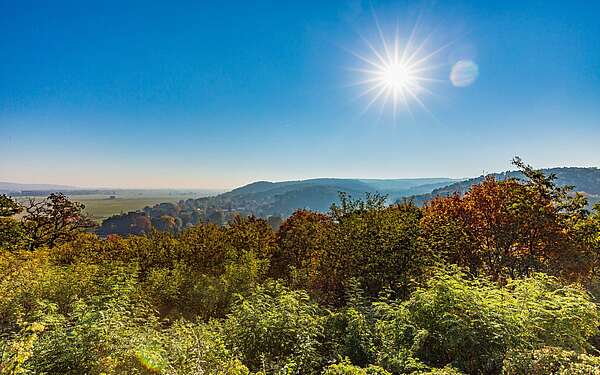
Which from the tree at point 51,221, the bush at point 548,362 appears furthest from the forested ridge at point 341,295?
the tree at point 51,221

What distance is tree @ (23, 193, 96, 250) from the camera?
2519 centimetres

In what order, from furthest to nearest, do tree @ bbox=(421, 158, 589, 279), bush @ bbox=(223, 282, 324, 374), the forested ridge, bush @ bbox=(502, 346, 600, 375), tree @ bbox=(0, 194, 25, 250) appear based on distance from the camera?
tree @ bbox=(0, 194, 25, 250) < tree @ bbox=(421, 158, 589, 279) < bush @ bbox=(223, 282, 324, 374) < the forested ridge < bush @ bbox=(502, 346, 600, 375)

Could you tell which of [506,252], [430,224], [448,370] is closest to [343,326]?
[448,370]

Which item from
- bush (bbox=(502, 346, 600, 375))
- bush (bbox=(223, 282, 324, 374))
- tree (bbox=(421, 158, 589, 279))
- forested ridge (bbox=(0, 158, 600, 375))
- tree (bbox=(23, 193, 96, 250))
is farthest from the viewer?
tree (bbox=(23, 193, 96, 250))

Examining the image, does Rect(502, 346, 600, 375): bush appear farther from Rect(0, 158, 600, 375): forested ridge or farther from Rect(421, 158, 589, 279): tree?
Rect(421, 158, 589, 279): tree

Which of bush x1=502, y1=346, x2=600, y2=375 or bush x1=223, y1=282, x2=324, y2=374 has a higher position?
bush x1=502, y1=346, x2=600, y2=375

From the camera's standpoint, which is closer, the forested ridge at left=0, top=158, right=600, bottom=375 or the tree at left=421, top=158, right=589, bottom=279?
the forested ridge at left=0, top=158, right=600, bottom=375

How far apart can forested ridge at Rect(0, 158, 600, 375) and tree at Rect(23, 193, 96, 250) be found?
4.00 metres

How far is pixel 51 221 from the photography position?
84.5 ft

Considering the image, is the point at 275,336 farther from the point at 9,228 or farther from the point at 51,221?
the point at 51,221

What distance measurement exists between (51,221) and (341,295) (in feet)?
82.4

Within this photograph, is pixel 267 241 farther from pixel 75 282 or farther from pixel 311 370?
pixel 311 370

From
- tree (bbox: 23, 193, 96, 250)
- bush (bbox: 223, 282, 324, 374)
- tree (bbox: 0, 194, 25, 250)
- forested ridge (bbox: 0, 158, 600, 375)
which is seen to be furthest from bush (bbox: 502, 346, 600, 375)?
tree (bbox: 23, 193, 96, 250)

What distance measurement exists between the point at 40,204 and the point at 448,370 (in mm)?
32397
